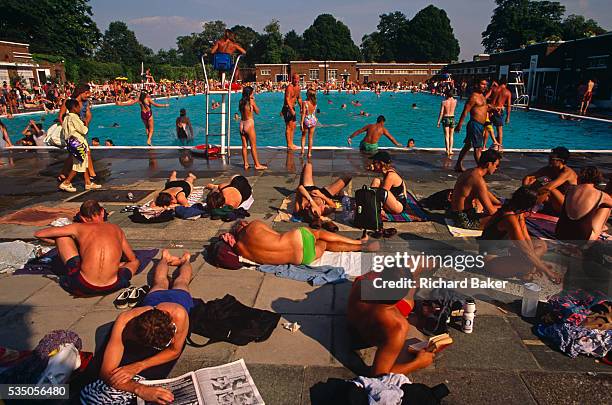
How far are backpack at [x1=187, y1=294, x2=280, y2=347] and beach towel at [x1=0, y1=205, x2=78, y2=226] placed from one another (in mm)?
4176

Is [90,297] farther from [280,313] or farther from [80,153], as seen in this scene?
[80,153]

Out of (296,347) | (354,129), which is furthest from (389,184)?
(354,129)

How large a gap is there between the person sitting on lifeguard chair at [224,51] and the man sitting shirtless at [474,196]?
6.91 m

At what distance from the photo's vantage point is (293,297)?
4.39 m

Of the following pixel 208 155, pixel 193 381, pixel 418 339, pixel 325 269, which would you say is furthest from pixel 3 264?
pixel 208 155

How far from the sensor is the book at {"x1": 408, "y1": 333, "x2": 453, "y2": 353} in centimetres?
330

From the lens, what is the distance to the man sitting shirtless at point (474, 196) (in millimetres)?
5875

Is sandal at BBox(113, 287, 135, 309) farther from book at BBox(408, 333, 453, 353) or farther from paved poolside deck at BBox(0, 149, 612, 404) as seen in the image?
book at BBox(408, 333, 453, 353)

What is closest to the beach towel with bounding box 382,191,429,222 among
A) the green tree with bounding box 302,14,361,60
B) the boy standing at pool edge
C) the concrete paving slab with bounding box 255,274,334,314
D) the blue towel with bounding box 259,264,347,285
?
the blue towel with bounding box 259,264,347,285

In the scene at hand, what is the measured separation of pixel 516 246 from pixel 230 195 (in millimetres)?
4577

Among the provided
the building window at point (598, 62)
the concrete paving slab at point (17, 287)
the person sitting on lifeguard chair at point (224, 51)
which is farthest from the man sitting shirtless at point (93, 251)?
the building window at point (598, 62)

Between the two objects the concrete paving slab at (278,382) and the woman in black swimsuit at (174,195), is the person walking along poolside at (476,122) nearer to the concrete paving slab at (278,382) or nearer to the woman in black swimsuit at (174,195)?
the woman in black swimsuit at (174,195)

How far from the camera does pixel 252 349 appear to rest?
352 centimetres

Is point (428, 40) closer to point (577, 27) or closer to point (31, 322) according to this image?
point (577, 27)
